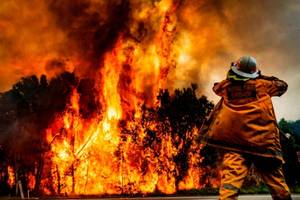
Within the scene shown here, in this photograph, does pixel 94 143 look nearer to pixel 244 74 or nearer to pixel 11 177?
pixel 11 177

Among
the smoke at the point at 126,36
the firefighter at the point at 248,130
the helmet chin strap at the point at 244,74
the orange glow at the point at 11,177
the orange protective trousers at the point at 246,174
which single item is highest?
the smoke at the point at 126,36

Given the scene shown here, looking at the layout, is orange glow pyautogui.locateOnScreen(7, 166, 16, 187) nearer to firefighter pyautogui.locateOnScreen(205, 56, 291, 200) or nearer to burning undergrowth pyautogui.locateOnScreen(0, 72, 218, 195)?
burning undergrowth pyautogui.locateOnScreen(0, 72, 218, 195)

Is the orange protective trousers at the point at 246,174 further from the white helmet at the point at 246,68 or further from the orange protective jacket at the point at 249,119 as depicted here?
the white helmet at the point at 246,68

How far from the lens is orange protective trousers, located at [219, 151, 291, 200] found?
5.34 m

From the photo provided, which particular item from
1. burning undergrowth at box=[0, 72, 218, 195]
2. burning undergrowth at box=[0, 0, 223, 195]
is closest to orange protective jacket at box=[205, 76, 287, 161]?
burning undergrowth at box=[0, 72, 218, 195]

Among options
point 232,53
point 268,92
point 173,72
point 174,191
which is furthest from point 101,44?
point 268,92

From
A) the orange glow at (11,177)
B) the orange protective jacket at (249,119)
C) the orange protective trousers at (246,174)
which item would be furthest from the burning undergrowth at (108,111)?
the orange protective trousers at (246,174)

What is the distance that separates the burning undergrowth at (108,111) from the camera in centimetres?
2919

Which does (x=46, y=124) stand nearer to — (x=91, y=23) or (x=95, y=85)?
(x=95, y=85)

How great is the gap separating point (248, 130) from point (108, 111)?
26658 mm

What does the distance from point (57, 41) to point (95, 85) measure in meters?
4.66

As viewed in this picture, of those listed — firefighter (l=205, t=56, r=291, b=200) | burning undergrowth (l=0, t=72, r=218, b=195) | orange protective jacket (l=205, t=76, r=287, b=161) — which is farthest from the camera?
burning undergrowth (l=0, t=72, r=218, b=195)

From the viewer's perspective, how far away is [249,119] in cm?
561

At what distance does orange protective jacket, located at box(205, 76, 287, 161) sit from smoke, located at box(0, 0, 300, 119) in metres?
27.5
